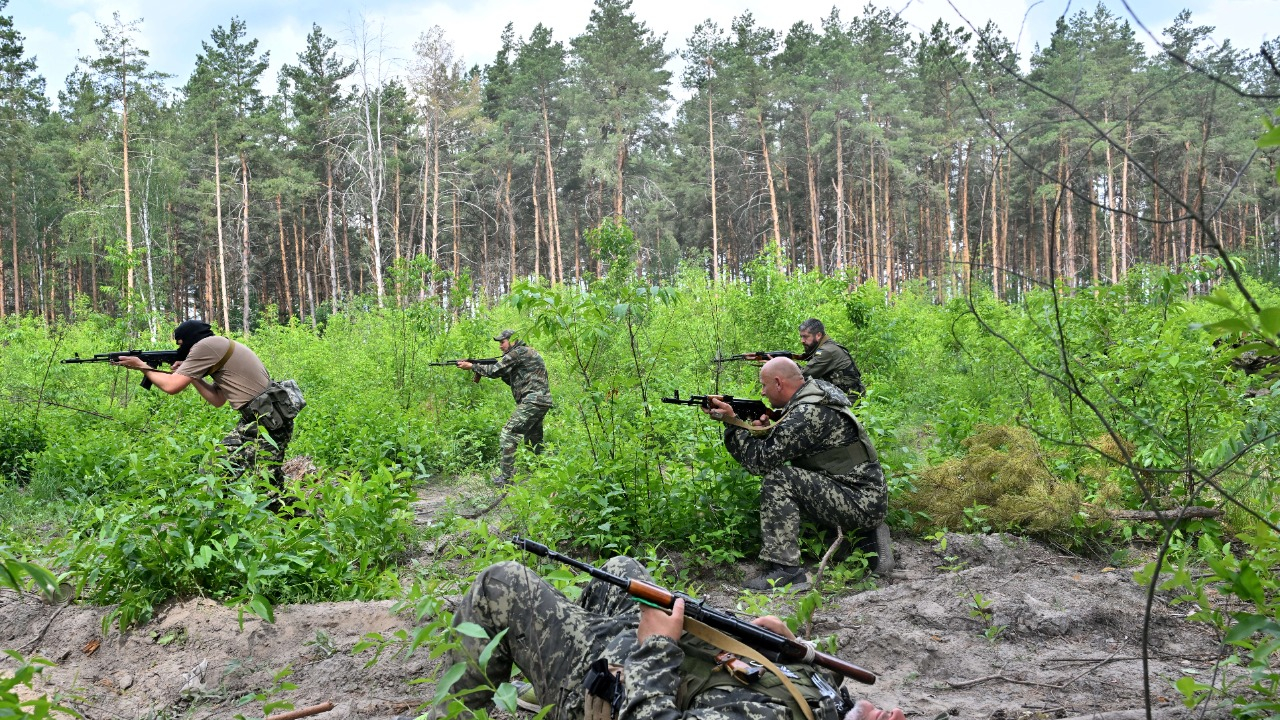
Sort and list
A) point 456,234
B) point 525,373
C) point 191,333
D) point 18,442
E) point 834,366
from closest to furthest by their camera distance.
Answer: point 191,333, point 18,442, point 834,366, point 525,373, point 456,234

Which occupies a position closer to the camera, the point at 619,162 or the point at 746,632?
the point at 746,632

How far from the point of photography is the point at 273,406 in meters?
6.58

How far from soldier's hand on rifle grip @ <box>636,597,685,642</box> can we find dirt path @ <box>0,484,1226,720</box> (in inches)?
58.8

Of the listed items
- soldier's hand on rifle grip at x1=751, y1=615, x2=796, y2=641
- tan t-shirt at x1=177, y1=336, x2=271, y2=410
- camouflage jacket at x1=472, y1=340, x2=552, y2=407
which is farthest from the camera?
camouflage jacket at x1=472, y1=340, x2=552, y2=407

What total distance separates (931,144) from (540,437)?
26.2m

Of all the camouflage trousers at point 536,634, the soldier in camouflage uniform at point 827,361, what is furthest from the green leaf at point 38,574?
the soldier in camouflage uniform at point 827,361

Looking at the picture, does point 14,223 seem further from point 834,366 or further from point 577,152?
point 834,366

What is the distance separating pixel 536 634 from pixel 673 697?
0.60 meters

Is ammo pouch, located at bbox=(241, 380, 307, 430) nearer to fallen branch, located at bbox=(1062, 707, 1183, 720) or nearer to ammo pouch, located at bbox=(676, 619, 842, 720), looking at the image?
ammo pouch, located at bbox=(676, 619, 842, 720)

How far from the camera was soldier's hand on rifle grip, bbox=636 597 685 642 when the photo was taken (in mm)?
2611

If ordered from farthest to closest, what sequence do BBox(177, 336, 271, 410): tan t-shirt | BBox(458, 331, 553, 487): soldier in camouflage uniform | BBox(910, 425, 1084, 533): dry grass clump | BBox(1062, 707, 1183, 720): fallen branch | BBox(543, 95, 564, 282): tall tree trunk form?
BBox(543, 95, 564, 282): tall tree trunk → BBox(458, 331, 553, 487): soldier in camouflage uniform → BBox(177, 336, 271, 410): tan t-shirt → BBox(910, 425, 1084, 533): dry grass clump → BBox(1062, 707, 1183, 720): fallen branch

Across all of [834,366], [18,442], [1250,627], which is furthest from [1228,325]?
[18,442]

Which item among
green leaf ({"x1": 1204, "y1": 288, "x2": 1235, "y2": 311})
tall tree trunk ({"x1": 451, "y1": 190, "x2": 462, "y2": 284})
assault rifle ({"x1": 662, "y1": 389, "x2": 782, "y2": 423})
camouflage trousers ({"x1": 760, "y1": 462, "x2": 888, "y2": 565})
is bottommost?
camouflage trousers ({"x1": 760, "y1": 462, "x2": 888, "y2": 565})

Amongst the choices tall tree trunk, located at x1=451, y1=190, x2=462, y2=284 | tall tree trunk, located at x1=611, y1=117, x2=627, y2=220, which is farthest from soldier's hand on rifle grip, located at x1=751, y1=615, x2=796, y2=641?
tall tree trunk, located at x1=451, y1=190, x2=462, y2=284
